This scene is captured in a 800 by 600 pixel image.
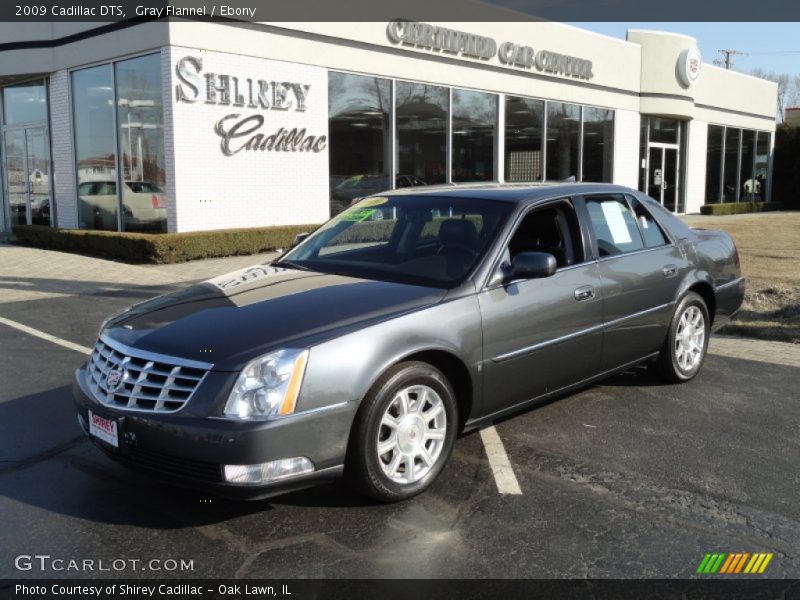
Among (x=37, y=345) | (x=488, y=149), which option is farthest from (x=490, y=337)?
(x=488, y=149)

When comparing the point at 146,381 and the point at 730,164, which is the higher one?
the point at 730,164

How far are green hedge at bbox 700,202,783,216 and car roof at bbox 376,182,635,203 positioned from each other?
27404 millimetres

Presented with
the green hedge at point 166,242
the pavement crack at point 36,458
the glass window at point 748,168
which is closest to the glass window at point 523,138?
the green hedge at point 166,242

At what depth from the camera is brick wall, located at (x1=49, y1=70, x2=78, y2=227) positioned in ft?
55.3

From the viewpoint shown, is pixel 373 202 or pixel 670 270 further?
pixel 670 270

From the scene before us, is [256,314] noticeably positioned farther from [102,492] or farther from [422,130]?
[422,130]

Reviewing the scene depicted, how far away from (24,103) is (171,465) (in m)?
17.9

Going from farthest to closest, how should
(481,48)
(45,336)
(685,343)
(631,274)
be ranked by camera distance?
(481,48) → (45,336) → (685,343) → (631,274)

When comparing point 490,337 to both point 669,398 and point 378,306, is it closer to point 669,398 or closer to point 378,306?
point 378,306

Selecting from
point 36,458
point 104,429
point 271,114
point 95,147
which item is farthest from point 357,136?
point 104,429

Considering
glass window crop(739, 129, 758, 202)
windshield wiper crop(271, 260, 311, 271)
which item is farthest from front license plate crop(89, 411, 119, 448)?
glass window crop(739, 129, 758, 202)

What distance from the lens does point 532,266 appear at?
4.38 metres

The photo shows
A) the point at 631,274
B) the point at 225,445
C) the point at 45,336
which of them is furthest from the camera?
the point at 45,336

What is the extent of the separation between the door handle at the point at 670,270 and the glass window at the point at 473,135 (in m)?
15.2
